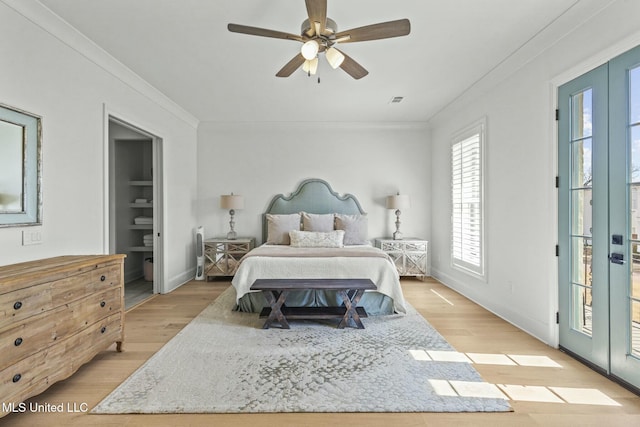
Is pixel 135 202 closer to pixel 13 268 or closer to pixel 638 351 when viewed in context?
pixel 13 268

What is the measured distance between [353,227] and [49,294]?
13.2ft

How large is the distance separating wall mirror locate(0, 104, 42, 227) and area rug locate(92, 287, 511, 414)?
1.44 m

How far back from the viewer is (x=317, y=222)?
17.3ft

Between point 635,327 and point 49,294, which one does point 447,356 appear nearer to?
point 635,327

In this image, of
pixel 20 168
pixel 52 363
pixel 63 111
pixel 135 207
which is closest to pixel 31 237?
pixel 20 168

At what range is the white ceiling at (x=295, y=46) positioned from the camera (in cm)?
242

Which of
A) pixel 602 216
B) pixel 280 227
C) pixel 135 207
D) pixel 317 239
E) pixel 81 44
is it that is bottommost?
pixel 317 239

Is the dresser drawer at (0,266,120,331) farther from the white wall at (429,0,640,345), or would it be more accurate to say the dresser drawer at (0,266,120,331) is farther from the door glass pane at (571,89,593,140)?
the door glass pane at (571,89,593,140)

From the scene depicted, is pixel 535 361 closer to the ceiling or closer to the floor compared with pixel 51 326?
closer to the floor

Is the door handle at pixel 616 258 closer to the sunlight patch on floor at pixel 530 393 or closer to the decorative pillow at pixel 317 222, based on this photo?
the sunlight patch on floor at pixel 530 393

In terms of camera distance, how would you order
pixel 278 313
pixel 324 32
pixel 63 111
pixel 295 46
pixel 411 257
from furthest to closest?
pixel 411 257
pixel 278 313
pixel 295 46
pixel 63 111
pixel 324 32

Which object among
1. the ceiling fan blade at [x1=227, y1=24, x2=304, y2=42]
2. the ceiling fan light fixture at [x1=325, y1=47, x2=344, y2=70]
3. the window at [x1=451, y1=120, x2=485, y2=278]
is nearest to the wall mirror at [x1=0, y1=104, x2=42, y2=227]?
the ceiling fan blade at [x1=227, y1=24, x2=304, y2=42]

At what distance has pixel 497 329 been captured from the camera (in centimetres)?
317

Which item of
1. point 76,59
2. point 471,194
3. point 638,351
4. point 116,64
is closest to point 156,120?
point 116,64
